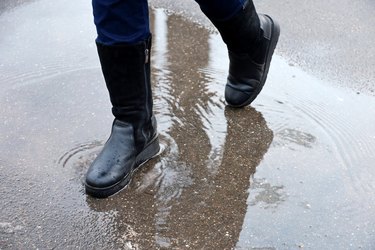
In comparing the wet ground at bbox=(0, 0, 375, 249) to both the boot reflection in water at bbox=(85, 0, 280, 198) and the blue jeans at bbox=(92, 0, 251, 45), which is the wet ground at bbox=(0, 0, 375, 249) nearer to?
the boot reflection in water at bbox=(85, 0, 280, 198)

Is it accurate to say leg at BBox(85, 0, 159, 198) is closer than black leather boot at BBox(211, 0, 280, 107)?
Yes

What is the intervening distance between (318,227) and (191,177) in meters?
0.48

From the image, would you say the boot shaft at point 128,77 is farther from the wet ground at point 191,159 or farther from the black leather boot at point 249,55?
the black leather boot at point 249,55

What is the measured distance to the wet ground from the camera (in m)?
1.95

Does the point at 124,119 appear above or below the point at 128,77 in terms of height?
below

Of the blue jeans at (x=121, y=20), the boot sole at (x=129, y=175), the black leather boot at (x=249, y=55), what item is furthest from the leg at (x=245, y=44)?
the boot sole at (x=129, y=175)

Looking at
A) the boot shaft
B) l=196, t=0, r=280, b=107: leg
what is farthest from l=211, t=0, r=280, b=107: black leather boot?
the boot shaft

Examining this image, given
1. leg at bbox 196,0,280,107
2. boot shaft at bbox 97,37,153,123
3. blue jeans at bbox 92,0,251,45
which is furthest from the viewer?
leg at bbox 196,0,280,107

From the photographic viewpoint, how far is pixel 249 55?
2.50 meters

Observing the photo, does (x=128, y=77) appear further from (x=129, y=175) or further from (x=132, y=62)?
(x=129, y=175)

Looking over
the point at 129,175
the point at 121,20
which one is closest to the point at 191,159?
the point at 129,175

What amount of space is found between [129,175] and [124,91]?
0.30 metres

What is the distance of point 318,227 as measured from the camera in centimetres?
198

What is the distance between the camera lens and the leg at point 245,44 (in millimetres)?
2268
